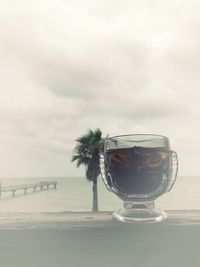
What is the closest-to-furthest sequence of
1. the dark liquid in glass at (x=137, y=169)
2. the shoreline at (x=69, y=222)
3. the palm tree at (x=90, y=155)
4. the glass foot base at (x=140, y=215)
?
the dark liquid in glass at (x=137, y=169)
the glass foot base at (x=140, y=215)
the shoreline at (x=69, y=222)
the palm tree at (x=90, y=155)

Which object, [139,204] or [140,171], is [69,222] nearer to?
[139,204]

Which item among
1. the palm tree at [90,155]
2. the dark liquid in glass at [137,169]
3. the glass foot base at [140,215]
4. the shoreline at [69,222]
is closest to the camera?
the dark liquid in glass at [137,169]

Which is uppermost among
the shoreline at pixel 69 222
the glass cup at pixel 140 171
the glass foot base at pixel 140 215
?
the glass cup at pixel 140 171

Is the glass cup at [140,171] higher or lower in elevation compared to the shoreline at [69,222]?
higher

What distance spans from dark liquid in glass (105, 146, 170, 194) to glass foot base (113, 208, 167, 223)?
0.25 meters

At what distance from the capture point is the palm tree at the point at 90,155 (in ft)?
136

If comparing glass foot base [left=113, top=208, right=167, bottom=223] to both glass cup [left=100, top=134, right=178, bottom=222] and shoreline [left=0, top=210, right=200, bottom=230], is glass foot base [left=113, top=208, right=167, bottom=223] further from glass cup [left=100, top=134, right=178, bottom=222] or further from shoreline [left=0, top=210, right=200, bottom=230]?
shoreline [left=0, top=210, right=200, bottom=230]

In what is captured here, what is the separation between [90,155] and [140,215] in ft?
130

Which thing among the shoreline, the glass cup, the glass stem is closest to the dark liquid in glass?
the glass cup

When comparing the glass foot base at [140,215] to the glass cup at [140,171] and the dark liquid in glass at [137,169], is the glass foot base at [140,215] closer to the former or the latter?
the glass cup at [140,171]

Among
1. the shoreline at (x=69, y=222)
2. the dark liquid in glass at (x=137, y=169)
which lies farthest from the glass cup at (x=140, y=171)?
the shoreline at (x=69, y=222)

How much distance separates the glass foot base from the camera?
314 cm

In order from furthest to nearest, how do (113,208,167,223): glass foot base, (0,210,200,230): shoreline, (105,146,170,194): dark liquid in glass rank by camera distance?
(0,210,200,230): shoreline, (113,208,167,223): glass foot base, (105,146,170,194): dark liquid in glass

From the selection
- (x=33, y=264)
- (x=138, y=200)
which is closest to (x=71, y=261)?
(x=33, y=264)
